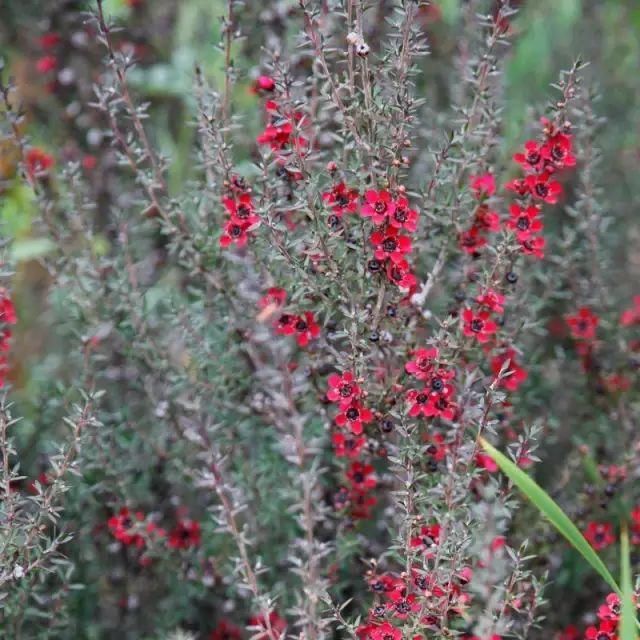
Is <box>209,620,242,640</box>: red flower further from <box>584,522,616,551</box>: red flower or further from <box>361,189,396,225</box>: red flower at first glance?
<box>361,189,396,225</box>: red flower

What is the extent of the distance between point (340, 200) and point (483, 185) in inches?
16.4

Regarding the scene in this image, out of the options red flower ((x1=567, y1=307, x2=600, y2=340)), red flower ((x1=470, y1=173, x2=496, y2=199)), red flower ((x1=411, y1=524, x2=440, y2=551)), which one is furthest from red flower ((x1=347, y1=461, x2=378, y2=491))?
red flower ((x1=567, y1=307, x2=600, y2=340))

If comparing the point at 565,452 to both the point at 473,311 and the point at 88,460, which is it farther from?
the point at 88,460

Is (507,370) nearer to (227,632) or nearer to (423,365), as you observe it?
(423,365)

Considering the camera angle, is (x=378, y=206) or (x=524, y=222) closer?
(x=378, y=206)

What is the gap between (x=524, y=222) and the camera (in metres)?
2.04

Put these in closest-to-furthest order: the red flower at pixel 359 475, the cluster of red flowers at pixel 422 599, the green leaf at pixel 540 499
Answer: the green leaf at pixel 540 499 → the cluster of red flowers at pixel 422 599 → the red flower at pixel 359 475

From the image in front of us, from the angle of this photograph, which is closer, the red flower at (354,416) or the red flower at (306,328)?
the red flower at (354,416)

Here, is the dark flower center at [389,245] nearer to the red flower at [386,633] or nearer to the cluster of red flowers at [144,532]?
the red flower at [386,633]

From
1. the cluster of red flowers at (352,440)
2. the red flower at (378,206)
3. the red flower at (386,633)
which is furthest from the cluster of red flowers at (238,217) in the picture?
the red flower at (386,633)

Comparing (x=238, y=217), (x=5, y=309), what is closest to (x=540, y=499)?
(x=238, y=217)

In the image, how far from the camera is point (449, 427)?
2301 mm

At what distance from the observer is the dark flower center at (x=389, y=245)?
6.30 feet

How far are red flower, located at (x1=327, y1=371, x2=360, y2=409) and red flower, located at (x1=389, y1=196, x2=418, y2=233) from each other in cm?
33
